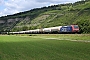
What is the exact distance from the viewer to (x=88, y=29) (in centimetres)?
8938

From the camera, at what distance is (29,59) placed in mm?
19812

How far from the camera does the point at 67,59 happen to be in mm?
18906

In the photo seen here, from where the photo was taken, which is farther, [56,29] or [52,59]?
[56,29]

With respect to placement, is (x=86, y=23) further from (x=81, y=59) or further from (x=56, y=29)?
(x=81, y=59)

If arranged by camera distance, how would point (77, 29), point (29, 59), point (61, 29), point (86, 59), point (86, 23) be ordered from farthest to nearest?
1. point (86, 23)
2. point (61, 29)
3. point (77, 29)
4. point (29, 59)
5. point (86, 59)

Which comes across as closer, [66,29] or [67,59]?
[67,59]

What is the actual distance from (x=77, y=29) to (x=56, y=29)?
45.7 ft

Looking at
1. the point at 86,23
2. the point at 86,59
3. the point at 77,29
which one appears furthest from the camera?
the point at 86,23

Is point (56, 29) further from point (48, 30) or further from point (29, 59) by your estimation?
point (29, 59)

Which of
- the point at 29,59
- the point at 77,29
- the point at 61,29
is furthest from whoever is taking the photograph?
the point at 61,29

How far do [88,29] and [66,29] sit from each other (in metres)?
7.89

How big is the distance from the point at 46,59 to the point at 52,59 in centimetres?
49

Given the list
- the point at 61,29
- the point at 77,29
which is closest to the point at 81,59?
the point at 77,29

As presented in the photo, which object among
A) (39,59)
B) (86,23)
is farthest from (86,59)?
(86,23)
